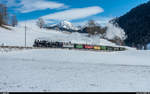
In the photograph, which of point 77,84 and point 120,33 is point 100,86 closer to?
point 77,84

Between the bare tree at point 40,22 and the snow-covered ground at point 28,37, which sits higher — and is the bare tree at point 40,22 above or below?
above

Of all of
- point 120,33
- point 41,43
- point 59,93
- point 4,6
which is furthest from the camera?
point 120,33

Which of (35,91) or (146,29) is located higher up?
(146,29)

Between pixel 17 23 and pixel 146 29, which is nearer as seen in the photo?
pixel 17 23

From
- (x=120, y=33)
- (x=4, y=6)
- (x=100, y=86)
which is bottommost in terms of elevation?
(x=100, y=86)

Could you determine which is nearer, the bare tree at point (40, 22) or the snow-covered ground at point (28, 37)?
the snow-covered ground at point (28, 37)

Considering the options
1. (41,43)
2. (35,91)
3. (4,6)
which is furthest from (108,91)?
(4,6)

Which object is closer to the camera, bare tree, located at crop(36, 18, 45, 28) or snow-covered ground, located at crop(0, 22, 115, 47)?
snow-covered ground, located at crop(0, 22, 115, 47)

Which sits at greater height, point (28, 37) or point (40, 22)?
point (40, 22)

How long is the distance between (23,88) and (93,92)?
3.58 meters

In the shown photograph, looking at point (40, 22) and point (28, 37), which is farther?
point (40, 22)

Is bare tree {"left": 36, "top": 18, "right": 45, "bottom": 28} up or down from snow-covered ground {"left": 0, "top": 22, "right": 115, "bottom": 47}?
up

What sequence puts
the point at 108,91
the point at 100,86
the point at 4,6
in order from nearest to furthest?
the point at 108,91 < the point at 100,86 < the point at 4,6

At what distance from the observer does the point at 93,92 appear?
368 inches
